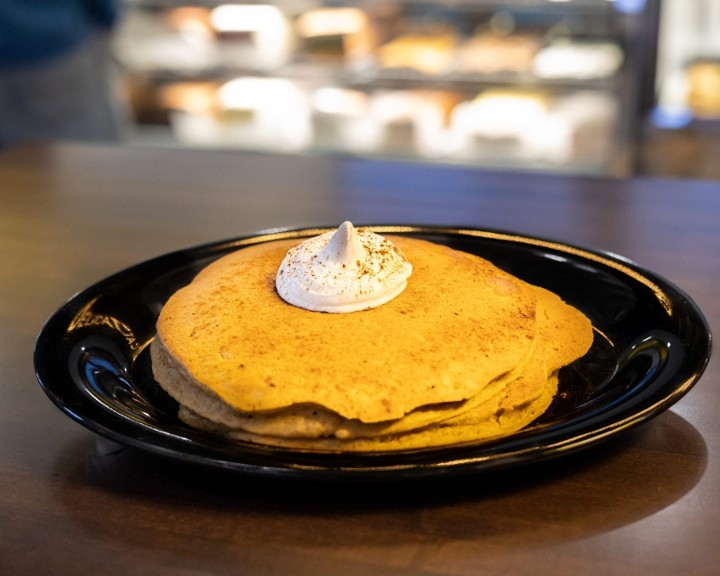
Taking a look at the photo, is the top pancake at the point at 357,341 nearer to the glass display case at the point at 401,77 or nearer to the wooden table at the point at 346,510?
the wooden table at the point at 346,510

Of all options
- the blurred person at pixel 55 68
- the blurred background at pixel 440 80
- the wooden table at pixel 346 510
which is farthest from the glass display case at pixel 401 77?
the wooden table at pixel 346 510

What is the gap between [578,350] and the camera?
93 centimetres

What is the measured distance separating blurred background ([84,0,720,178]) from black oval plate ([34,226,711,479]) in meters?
2.26

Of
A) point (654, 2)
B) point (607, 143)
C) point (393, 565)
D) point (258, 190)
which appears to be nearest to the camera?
point (393, 565)

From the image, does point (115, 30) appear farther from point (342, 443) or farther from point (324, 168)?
point (342, 443)

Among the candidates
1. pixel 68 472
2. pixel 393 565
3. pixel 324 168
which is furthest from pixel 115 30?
pixel 393 565

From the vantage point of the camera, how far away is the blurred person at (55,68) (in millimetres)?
3133

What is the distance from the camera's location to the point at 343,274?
2.98 feet

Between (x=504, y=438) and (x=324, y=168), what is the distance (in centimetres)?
132

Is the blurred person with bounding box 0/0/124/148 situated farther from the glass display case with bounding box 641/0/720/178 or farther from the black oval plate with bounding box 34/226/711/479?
the black oval plate with bounding box 34/226/711/479

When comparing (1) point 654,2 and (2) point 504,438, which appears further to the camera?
(1) point 654,2

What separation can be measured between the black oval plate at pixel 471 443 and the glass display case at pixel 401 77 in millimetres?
2256

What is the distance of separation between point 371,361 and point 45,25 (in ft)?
9.28

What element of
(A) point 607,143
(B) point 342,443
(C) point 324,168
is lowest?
(A) point 607,143
